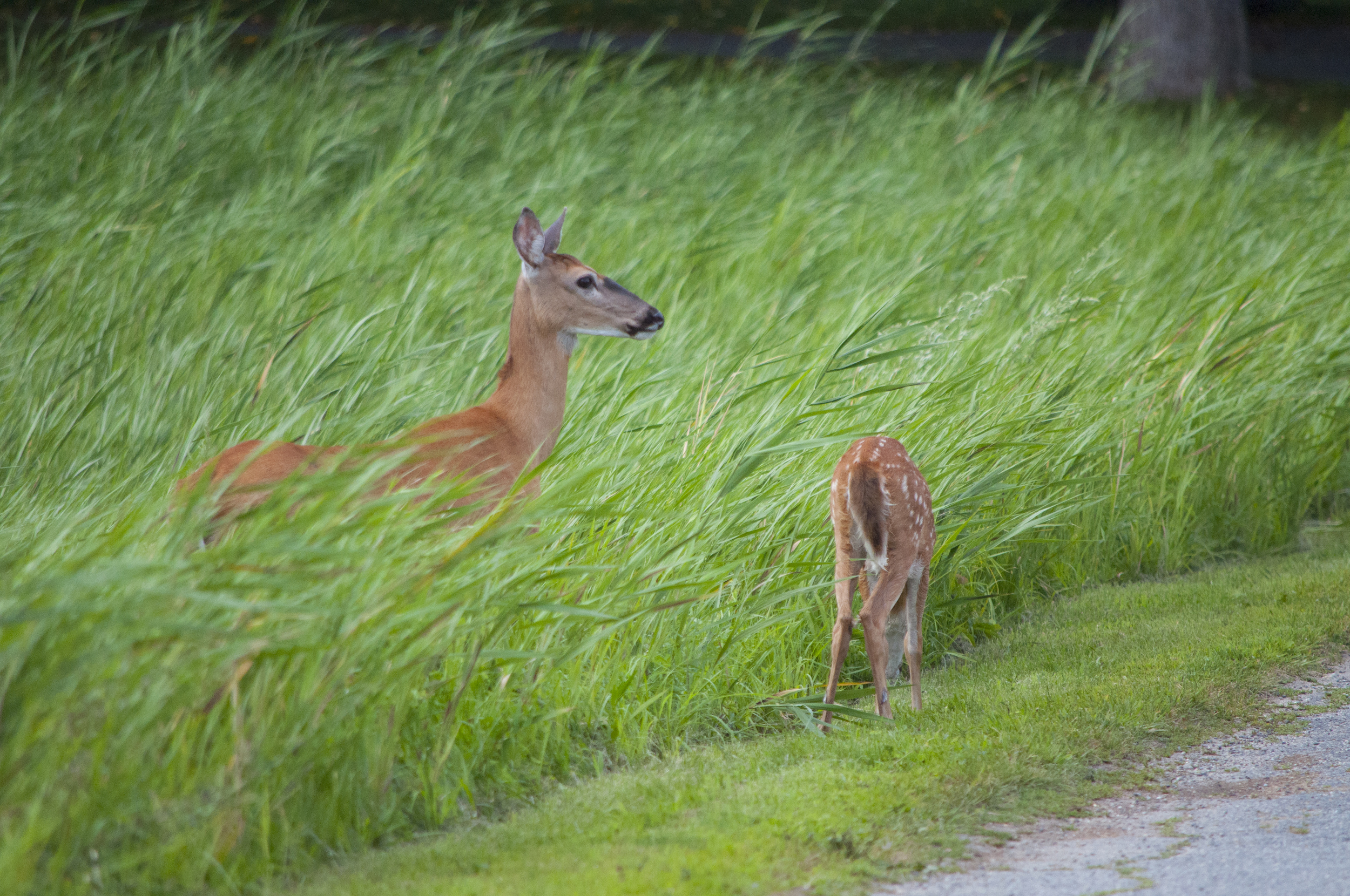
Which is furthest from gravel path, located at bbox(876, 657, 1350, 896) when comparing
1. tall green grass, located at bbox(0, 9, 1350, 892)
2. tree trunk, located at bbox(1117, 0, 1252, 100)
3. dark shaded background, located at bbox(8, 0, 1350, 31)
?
dark shaded background, located at bbox(8, 0, 1350, 31)

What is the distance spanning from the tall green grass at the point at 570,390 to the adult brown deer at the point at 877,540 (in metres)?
0.22

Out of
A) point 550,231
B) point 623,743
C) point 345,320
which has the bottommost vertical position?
point 623,743

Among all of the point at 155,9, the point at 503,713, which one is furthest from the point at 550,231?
the point at 155,9

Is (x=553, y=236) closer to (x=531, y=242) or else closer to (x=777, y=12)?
(x=531, y=242)

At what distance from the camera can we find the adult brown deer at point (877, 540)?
3.99 meters

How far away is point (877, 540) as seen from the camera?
3998 mm

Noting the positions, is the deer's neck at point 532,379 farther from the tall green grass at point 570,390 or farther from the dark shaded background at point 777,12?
the dark shaded background at point 777,12

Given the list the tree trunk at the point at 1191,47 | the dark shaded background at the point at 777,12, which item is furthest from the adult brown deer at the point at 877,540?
the dark shaded background at the point at 777,12

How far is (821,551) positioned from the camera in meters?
4.79

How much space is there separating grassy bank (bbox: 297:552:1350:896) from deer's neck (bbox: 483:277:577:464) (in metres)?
1.54

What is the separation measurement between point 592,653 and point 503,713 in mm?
459

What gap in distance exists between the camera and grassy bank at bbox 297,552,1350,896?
10.0 ft

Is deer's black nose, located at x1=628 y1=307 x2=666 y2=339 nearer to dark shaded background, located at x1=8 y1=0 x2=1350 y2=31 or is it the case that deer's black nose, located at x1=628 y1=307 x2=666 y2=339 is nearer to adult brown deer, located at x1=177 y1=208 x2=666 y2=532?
adult brown deer, located at x1=177 y1=208 x2=666 y2=532

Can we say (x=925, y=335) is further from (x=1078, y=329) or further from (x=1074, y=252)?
(x=1074, y=252)
